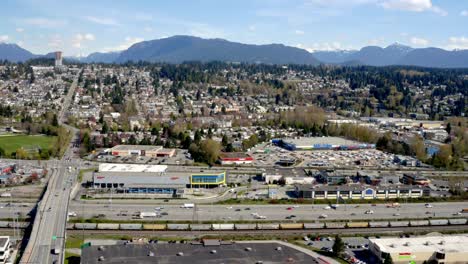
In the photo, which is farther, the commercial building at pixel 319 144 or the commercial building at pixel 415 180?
the commercial building at pixel 319 144

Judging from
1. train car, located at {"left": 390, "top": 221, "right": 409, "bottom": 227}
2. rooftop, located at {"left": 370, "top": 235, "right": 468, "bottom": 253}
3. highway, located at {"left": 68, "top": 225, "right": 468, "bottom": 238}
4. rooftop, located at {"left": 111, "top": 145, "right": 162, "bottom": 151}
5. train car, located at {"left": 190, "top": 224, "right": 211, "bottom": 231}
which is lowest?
highway, located at {"left": 68, "top": 225, "right": 468, "bottom": 238}

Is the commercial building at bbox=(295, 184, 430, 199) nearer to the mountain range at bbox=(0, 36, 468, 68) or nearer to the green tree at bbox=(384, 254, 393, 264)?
the green tree at bbox=(384, 254, 393, 264)

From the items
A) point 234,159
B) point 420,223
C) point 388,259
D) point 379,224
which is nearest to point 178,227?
point 388,259

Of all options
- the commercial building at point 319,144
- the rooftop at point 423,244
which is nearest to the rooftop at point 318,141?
the commercial building at point 319,144

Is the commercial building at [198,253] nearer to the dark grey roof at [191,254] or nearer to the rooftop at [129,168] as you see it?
the dark grey roof at [191,254]

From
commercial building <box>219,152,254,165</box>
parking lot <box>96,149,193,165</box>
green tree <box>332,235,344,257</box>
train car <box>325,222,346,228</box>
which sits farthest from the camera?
commercial building <box>219,152,254,165</box>

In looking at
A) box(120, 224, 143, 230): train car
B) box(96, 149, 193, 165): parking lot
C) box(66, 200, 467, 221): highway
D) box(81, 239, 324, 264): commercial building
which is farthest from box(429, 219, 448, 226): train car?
box(96, 149, 193, 165): parking lot

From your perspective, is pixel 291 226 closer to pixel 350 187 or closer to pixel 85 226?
pixel 350 187
